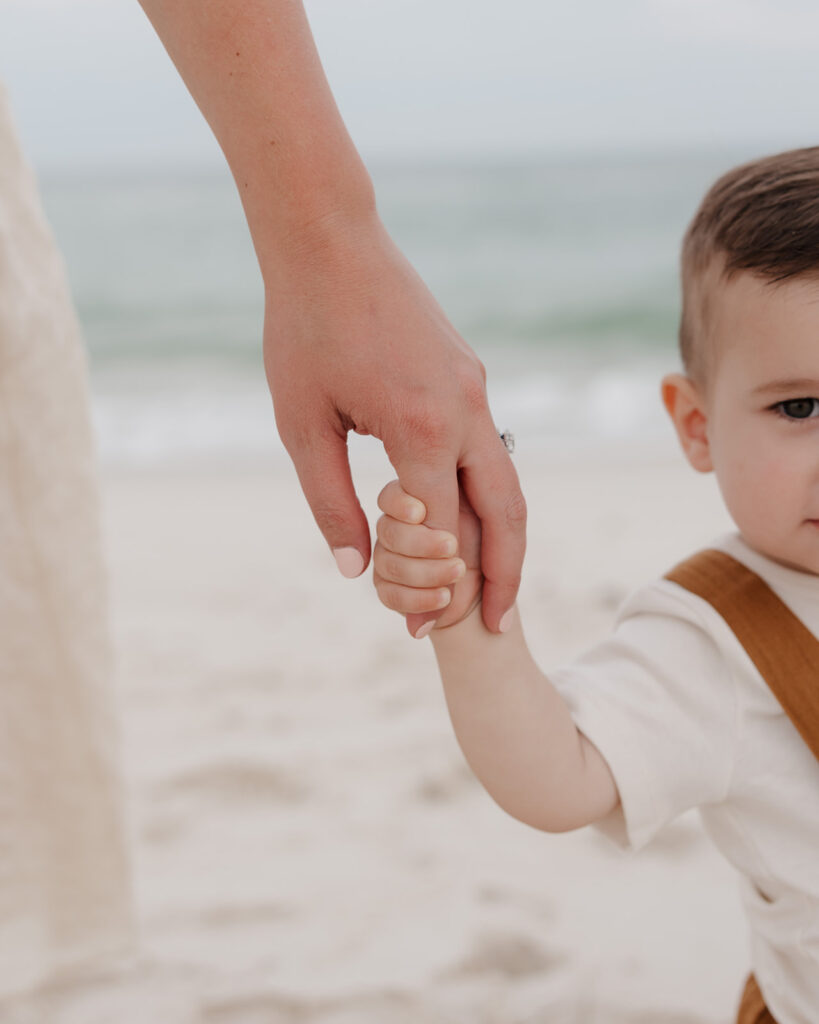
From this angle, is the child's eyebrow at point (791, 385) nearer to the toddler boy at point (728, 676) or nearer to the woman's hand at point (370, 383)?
the toddler boy at point (728, 676)

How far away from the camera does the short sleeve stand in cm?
116

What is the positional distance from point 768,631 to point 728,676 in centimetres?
6

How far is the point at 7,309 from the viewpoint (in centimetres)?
142

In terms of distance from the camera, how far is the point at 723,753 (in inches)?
46.2

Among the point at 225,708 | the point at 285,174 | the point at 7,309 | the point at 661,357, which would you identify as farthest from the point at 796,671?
the point at 661,357

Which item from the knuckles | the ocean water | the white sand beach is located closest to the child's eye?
the knuckles

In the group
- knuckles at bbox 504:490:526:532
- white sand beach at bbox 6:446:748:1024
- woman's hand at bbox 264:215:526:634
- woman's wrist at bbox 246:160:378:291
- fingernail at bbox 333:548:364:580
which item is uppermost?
woman's wrist at bbox 246:160:378:291

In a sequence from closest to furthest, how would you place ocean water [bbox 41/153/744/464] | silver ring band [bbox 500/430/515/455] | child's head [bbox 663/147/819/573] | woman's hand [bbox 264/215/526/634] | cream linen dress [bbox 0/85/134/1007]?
woman's hand [bbox 264/215/526/634], silver ring band [bbox 500/430/515/455], child's head [bbox 663/147/819/573], cream linen dress [bbox 0/85/134/1007], ocean water [bbox 41/153/744/464]

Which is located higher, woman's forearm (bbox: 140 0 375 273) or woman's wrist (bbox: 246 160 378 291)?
woman's forearm (bbox: 140 0 375 273)

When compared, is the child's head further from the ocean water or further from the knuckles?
the ocean water

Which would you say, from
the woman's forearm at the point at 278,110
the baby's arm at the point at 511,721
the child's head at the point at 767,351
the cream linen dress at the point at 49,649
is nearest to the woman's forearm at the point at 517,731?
the baby's arm at the point at 511,721

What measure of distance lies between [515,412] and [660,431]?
115 cm

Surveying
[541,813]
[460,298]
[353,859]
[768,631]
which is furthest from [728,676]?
[460,298]

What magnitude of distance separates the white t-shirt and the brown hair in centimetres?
30
